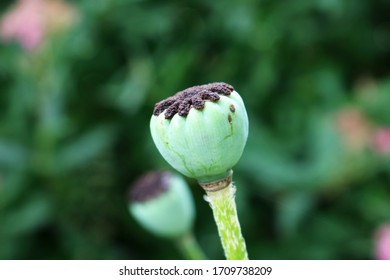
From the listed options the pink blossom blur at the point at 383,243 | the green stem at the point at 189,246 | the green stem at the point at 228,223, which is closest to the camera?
the green stem at the point at 228,223

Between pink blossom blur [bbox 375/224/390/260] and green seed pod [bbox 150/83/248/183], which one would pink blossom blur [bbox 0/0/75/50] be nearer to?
pink blossom blur [bbox 375/224/390/260]

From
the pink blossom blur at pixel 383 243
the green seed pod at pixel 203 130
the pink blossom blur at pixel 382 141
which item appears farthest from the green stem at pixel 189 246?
the pink blossom blur at pixel 382 141

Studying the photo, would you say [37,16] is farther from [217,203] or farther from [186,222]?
[217,203]

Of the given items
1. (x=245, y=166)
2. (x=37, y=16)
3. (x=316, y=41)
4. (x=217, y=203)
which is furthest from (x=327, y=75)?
(x=217, y=203)

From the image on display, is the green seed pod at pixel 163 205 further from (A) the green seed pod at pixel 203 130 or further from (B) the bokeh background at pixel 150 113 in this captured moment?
(B) the bokeh background at pixel 150 113

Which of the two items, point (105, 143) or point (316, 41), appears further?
point (316, 41)

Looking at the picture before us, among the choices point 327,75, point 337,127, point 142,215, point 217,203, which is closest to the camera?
point 217,203

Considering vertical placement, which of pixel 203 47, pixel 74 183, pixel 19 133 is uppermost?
pixel 203 47
